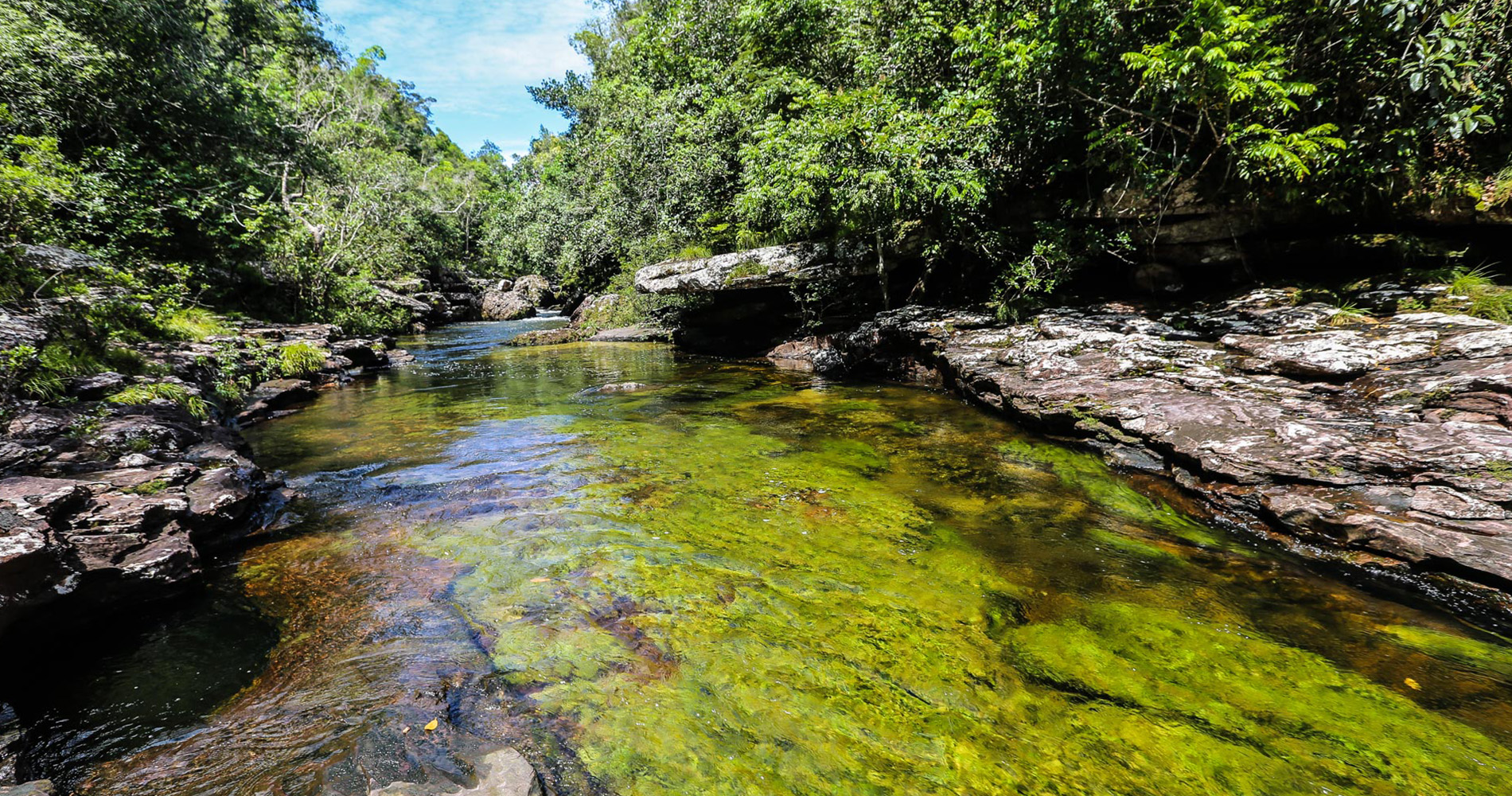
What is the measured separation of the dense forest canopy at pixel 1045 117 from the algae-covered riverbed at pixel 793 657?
214 inches

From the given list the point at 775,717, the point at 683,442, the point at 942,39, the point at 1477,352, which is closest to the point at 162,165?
the point at 683,442

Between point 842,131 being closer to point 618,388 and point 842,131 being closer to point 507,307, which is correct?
point 618,388

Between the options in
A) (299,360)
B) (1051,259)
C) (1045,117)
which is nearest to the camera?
(1045,117)

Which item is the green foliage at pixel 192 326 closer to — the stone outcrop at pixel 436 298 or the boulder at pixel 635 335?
the stone outcrop at pixel 436 298

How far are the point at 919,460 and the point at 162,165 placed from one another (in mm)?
19463

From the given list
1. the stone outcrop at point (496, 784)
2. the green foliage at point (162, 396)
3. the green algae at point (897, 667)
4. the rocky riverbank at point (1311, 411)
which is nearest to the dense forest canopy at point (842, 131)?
the rocky riverbank at point (1311, 411)

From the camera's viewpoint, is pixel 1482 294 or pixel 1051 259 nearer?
pixel 1482 294

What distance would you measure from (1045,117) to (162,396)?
13464 mm

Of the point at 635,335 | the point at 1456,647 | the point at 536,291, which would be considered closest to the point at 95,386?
the point at 1456,647

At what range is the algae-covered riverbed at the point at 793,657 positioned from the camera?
8.23 feet

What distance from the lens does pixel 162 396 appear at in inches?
262

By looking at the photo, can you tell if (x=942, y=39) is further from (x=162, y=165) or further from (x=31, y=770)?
(x=162, y=165)

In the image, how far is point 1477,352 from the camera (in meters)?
5.06

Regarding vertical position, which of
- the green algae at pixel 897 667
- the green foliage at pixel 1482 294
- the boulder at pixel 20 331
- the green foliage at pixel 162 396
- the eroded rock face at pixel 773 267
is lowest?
the green algae at pixel 897 667
